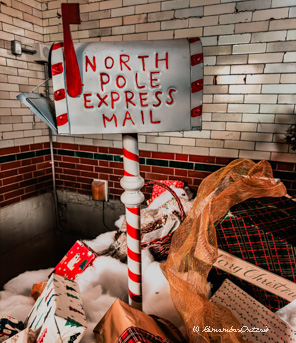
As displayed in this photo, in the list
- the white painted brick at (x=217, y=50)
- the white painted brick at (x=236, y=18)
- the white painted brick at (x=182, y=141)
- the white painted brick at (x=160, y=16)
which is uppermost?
the white painted brick at (x=160, y=16)

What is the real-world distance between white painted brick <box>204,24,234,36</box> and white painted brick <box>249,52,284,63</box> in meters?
0.36

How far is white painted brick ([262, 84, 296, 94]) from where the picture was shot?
7.78 feet

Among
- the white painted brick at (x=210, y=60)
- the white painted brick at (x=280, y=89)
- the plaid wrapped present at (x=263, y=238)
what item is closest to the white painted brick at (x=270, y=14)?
the white painted brick at (x=210, y=60)

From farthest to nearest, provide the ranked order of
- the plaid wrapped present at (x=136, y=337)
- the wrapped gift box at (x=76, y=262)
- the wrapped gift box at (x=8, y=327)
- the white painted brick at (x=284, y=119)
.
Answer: the white painted brick at (x=284, y=119), the wrapped gift box at (x=76, y=262), the wrapped gift box at (x=8, y=327), the plaid wrapped present at (x=136, y=337)

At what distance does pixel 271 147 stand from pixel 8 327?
2.68 m

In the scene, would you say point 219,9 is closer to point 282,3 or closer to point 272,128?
point 282,3

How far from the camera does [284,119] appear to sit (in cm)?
246

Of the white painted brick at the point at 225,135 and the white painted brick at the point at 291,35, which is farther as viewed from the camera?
the white painted brick at the point at 225,135

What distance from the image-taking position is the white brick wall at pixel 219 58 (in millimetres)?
2367

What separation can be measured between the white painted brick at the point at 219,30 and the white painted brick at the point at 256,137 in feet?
3.60

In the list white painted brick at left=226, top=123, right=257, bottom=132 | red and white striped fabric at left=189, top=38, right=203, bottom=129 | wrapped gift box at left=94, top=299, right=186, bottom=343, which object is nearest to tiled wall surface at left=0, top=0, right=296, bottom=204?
white painted brick at left=226, top=123, right=257, bottom=132

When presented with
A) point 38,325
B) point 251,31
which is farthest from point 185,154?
point 38,325

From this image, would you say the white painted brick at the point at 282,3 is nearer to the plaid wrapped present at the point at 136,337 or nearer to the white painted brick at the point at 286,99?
the white painted brick at the point at 286,99

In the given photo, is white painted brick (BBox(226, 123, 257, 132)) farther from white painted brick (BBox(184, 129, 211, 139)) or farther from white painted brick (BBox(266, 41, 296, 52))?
white painted brick (BBox(266, 41, 296, 52))
